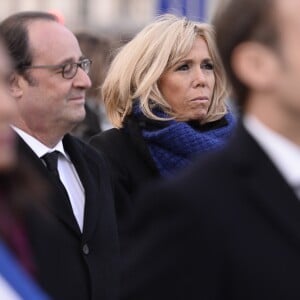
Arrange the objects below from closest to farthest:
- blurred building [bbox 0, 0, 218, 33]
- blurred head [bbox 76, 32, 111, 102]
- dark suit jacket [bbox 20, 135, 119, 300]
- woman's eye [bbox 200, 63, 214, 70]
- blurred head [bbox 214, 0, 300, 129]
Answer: blurred head [bbox 214, 0, 300, 129]
dark suit jacket [bbox 20, 135, 119, 300]
woman's eye [bbox 200, 63, 214, 70]
blurred head [bbox 76, 32, 111, 102]
blurred building [bbox 0, 0, 218, 33]

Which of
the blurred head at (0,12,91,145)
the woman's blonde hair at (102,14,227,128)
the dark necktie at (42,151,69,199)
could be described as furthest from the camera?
the woman's blonde hair at (102,14,227,128)

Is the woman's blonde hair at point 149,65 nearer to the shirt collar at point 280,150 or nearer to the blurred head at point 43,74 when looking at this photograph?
the blurred head at point 43,74

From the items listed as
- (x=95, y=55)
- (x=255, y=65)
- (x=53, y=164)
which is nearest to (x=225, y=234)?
(x=255, y=65)

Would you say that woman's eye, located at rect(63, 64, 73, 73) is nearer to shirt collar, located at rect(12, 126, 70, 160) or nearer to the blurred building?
shirt collar, located at rect(12, 126, 70, 160)

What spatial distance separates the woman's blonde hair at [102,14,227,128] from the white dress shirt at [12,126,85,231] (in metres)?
0.61

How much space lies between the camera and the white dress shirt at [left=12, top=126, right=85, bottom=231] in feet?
13.6

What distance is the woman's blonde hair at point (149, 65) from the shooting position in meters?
4.80

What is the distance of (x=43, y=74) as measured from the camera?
4391 mm

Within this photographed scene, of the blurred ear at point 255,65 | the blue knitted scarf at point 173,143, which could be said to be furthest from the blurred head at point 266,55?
the blue knitted scarf at point 173,143

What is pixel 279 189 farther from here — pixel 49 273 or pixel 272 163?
pixel 49 273

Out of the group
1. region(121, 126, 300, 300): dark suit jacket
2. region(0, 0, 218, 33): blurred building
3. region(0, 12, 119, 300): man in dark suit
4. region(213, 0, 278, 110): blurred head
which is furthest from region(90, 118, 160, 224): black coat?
region(0, 0, 218, 33): blurred building

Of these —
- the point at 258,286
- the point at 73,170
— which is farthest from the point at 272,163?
the point at 73,170

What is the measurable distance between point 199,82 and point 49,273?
7.60 feet

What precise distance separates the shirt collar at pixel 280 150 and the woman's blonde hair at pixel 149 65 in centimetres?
213
